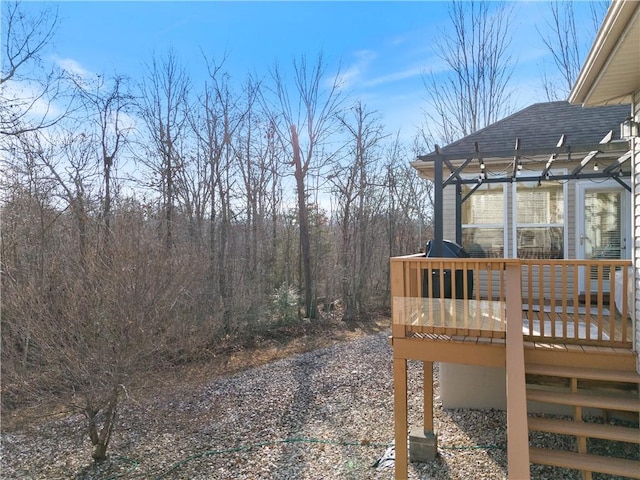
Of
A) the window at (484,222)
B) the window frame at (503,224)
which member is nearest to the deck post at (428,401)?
the window at (484,222)

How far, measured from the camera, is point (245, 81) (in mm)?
11414

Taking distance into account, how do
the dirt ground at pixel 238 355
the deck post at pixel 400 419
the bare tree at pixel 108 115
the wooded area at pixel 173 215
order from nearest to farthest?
the deck post at pixel 400 419, the wooded area at pixel 173 215, the dirt ground at pixel 238 355, the bare tree at pixel 108 115

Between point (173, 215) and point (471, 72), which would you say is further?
point (471, 72)

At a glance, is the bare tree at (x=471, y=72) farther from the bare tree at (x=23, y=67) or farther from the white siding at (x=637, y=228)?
the bare tree at (x=23, y=67)

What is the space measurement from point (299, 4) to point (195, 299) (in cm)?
648

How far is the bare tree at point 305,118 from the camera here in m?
11.7

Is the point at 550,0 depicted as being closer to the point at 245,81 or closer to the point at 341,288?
the point at 245,81

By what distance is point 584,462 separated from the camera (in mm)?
2688

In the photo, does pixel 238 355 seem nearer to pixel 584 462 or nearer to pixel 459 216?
pixel 459 216

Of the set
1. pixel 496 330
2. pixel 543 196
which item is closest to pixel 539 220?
pixel 543 196

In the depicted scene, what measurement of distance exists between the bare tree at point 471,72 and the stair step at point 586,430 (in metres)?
13.9

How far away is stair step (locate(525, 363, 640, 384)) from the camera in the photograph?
2.90 m

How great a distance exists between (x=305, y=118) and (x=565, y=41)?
10.0 meters

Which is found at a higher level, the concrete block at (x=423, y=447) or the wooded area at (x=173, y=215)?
the wooded area at (x=173, y=215)
